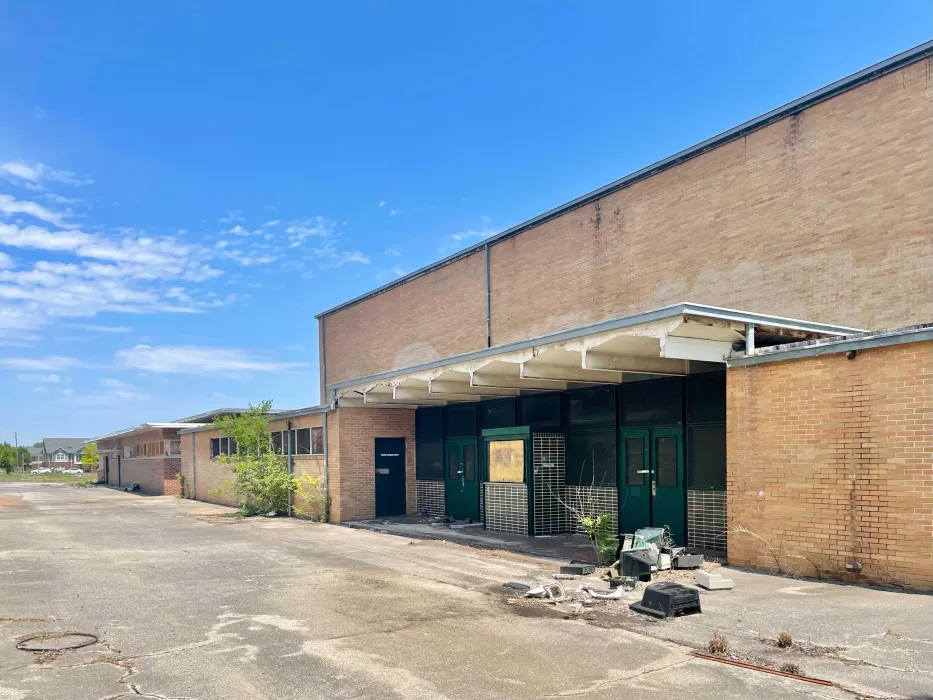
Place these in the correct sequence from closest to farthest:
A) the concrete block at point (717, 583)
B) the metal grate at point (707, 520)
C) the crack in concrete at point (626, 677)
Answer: the crack in concrete at point (626, 677) → the concrete block at point (717, 583) → the metal grate at point (707, 520)

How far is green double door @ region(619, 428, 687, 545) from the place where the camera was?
1346 centimetres

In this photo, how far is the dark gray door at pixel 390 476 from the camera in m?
20.8

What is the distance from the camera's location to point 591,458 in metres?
15.7

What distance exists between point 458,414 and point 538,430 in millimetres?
4025

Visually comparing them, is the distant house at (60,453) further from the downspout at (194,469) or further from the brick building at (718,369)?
the brick building at (718,369)

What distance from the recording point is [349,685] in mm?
6152

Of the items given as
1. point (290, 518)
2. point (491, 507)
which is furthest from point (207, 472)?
point (491, 507)

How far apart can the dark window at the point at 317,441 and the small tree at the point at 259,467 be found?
5.17 feet

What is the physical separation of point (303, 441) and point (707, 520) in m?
13.2

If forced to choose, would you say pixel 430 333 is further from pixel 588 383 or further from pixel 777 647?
pixel 777 647

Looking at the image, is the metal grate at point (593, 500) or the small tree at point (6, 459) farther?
the small tree at point (6, 459)

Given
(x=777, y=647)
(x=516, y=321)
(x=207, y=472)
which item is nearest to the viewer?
(x=777, y=647)

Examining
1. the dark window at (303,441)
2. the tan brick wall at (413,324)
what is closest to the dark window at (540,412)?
the tan brick wall at (413,324)

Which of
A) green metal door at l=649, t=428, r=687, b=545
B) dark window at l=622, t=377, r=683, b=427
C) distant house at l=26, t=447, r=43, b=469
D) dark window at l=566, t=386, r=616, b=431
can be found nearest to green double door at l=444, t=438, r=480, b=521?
dark window at l=566, t=386, r=616, b=431
